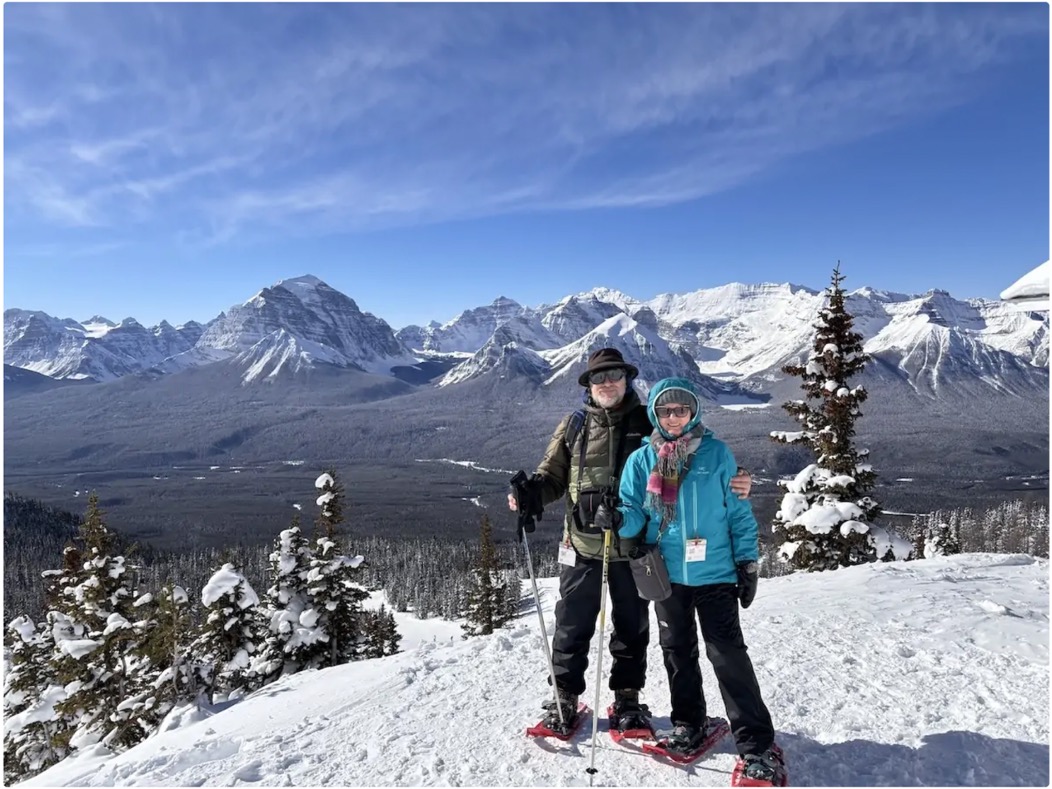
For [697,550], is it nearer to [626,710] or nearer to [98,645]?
[626,710]

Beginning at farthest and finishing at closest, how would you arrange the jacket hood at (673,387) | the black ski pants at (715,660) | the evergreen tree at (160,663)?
1. the evergreen tree at (160,663)
2. the jacket hood at (673,387)
3. the black ski pants at (715,660)

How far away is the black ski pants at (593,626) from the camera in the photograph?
4688 millimetres

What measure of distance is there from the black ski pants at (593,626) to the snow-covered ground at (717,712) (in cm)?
47

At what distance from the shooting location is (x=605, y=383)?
4.72 metres

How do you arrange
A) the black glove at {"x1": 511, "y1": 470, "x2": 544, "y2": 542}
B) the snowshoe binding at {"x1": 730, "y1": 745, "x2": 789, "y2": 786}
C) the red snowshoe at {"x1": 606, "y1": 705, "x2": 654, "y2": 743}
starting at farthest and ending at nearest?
the black glove at {"x1": 511, "y1": 470, "x2": 544, "y2": 542} < the red snowshoe at {"x1": 606, "y1": 705, "x2": 654, "y2": 743} < the snowshoe binding at {"x1": 730, "y1": 745, "x2": 789, "y2": 786}

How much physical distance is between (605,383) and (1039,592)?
811 centimetres

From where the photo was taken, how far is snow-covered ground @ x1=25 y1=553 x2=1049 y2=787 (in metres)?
4.23

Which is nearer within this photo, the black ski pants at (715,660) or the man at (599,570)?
the black ski pants at (715,660)

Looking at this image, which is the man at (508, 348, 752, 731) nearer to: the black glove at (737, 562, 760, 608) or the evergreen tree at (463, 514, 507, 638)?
the black glove at (737, 562, 760, 608)

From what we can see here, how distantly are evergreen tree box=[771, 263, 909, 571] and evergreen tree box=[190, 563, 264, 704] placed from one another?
13375mm

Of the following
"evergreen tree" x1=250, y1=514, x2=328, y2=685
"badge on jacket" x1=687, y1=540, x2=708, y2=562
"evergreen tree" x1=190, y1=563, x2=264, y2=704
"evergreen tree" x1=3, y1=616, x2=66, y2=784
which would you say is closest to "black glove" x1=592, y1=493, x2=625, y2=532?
"badge on jacket" x1=687, y1=540, x2=708, y2=562

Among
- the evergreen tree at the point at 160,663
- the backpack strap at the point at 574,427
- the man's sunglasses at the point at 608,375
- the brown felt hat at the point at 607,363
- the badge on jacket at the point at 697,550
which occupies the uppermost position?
the brown felt hat at the point at 607,363

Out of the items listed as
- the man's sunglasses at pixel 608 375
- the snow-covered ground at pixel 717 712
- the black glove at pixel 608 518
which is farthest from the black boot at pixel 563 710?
the man's sunglasses at pixel 608 375

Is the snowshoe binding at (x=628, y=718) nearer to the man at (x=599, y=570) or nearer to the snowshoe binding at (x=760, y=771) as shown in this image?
the man at (x=599, y=570)
